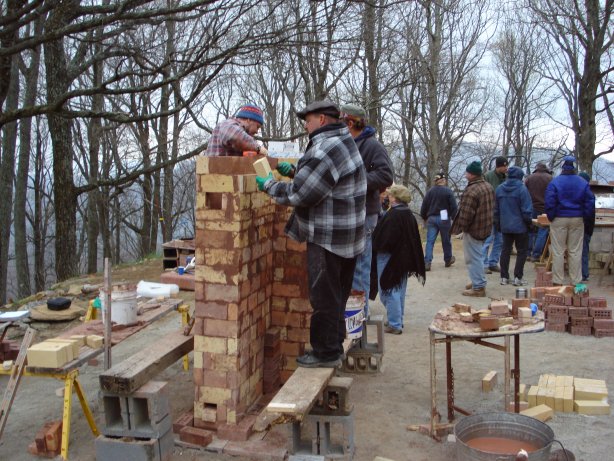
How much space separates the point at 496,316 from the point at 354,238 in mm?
1358

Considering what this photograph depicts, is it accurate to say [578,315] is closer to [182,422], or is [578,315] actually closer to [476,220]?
[476,220]

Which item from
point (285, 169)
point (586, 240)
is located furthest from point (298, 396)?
point (586, 240)

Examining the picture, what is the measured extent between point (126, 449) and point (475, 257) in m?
6.54

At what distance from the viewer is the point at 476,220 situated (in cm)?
905

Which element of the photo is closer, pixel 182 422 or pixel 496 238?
pixel 182 422

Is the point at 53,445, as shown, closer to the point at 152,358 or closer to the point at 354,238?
the point at 152,358

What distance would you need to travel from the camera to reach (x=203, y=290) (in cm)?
456

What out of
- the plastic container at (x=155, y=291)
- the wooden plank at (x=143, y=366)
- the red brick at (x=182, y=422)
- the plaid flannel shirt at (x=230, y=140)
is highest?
the plaid flannel shirt at (x=230, y=140)

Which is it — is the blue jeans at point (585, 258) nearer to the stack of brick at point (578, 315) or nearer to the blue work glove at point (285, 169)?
the stack of brick at point (578, 315)

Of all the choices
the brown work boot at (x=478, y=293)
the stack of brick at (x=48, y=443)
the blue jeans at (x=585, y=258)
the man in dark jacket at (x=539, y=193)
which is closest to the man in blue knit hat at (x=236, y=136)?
the stack of brick at (x=48, y=443)

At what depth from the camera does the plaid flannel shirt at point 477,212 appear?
29.6ft

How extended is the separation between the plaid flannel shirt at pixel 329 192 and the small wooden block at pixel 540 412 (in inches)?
81.0

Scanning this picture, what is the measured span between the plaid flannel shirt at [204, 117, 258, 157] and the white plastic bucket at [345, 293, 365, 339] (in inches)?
68.7

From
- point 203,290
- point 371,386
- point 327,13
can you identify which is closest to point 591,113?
point 327,13
